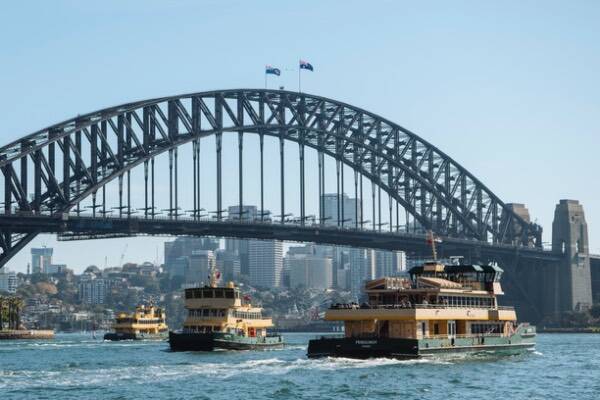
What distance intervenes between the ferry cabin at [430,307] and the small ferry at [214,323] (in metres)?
19.0

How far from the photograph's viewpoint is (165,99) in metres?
149

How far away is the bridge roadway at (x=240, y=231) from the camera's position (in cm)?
13425

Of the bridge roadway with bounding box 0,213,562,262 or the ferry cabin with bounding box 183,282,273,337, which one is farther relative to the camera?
the bridge roadway with bounding box 0,213,562,262

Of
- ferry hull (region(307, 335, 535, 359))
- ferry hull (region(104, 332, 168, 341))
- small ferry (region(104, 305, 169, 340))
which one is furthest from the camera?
small ferry (region(104, 305, 169, 340))

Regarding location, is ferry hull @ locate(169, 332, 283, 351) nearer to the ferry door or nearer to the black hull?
the ferry door

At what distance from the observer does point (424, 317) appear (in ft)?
272

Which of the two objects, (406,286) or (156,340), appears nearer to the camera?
(406,286)

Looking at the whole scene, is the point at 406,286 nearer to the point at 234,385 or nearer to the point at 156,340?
the point at 234,385

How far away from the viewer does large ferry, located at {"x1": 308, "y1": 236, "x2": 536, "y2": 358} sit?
3231 inches

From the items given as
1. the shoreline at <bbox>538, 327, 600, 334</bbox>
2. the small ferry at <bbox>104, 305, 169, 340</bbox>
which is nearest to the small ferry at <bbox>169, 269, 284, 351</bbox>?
the small ferry at <bbox>104, 305, 169, 340</bbox>

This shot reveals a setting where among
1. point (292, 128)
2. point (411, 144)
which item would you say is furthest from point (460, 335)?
point (411, 144)

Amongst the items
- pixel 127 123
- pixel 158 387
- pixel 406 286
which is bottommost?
pixel 158 387

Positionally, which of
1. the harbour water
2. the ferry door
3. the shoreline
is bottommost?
the harbour water

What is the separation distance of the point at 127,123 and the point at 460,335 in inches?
2640
